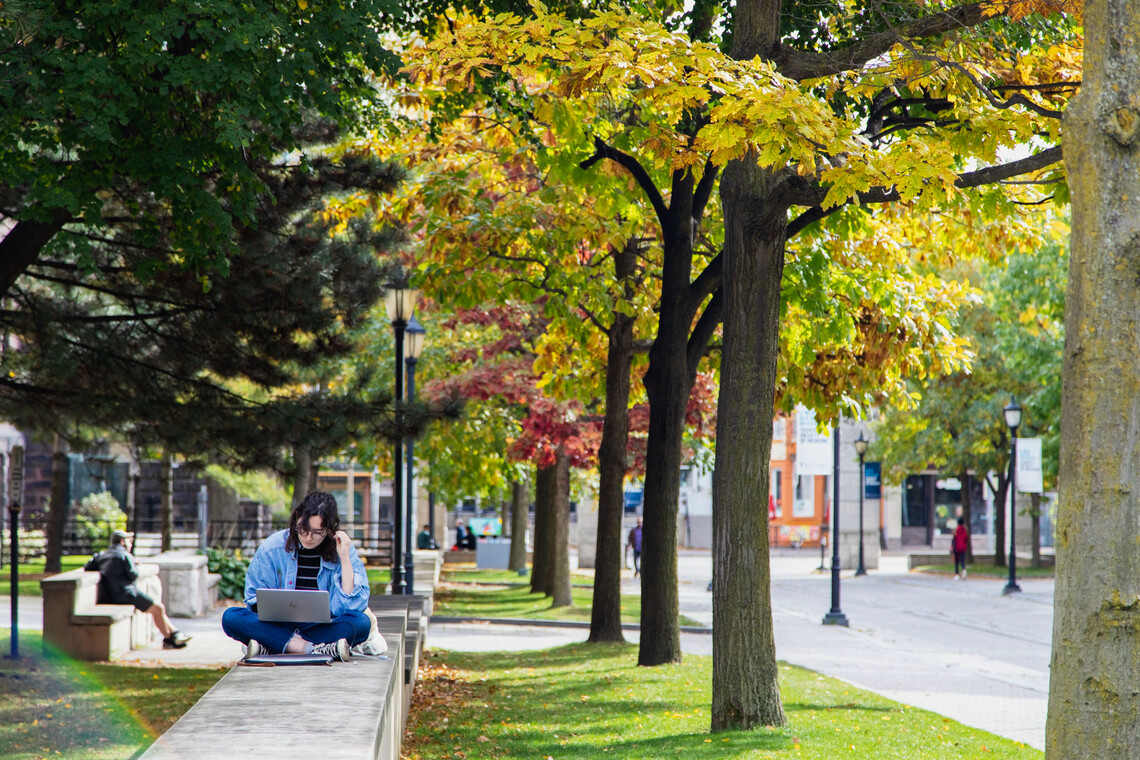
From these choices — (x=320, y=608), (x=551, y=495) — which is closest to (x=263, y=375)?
(x=320, y=608)

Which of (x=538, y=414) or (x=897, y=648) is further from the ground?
(x=538, y=414)

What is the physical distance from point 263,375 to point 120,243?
195 centimetres

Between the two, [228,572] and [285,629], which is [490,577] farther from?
[285,629]

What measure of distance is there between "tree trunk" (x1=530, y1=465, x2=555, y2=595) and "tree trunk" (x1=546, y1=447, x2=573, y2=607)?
202 millimetres

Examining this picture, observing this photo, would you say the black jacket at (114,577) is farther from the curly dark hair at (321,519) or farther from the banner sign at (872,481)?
the banner sign at (872,481)

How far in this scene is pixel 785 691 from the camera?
37.9 feet

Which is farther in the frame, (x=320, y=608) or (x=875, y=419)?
(x=875, y=419)

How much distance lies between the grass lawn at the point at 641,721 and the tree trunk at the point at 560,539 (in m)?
9.40

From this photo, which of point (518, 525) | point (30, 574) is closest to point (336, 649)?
point (30, 574)

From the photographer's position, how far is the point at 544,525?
24766mm

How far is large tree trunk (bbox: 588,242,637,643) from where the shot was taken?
49.3ft

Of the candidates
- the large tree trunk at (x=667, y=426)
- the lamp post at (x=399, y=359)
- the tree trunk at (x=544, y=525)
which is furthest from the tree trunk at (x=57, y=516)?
the large tree trunk at (x=667, y=426)

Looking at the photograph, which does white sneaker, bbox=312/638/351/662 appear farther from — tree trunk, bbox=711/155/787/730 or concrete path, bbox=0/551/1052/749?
concrete path, bbox=0/551/1052/749

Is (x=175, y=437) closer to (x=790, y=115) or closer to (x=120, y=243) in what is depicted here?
(x=120, y=243)
